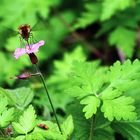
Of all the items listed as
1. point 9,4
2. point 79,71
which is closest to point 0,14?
point 9,4

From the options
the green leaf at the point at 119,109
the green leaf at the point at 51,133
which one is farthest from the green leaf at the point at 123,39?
the green leaf at the point at 51,133

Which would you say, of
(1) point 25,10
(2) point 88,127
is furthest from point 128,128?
(1) point 25,10

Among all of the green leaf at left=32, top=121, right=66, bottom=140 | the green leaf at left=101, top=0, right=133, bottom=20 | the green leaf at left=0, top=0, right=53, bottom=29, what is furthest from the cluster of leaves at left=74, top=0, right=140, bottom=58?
the green leaf at left=32, top=121, right=66, bottom=140

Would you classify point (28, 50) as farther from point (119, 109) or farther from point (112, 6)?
point (112, 6)

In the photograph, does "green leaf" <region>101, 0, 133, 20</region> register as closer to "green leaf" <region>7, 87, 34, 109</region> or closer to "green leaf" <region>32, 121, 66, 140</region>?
"green leaf" <region>7, 87, 34, 109</region>

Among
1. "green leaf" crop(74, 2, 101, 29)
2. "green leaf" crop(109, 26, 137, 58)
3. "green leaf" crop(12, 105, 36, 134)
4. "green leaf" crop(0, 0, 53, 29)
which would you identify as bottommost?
"green leaf" crop(12, 105, 36, 134)
